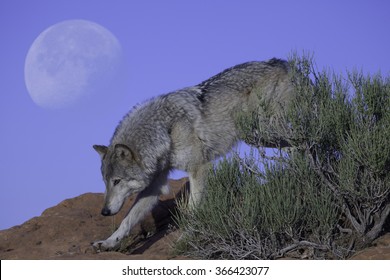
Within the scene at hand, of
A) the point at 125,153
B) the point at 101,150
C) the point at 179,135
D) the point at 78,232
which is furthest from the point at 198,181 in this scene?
the point at 78,232

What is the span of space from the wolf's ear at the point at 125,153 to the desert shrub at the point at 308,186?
114 cm

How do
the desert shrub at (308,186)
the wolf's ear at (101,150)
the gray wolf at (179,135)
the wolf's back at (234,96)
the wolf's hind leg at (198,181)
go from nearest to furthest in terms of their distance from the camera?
1. the desert shrub at (308,186)
2. the wolf's hind leg at (198,181)
3. the gray wolf at (179,135)
4. the wolf's ear at (101,150)
5. the wolf's back at (234,96)

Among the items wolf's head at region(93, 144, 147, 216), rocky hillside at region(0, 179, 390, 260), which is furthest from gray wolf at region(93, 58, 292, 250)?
rocky hillside at region(0, 179, 390, 260)

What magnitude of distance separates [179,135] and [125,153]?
820mm

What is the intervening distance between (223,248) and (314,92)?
2.57 metres

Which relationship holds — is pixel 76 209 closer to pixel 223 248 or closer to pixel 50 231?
pixel 50 231

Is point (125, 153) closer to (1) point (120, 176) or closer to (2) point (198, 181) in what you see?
(1) point (120, 176)

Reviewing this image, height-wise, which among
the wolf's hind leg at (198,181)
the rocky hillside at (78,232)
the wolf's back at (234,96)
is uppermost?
the wolf's back at (234,96)

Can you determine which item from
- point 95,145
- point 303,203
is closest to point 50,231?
point 95,145

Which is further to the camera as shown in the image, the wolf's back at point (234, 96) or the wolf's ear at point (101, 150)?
the wolf's back at point (234, 96)

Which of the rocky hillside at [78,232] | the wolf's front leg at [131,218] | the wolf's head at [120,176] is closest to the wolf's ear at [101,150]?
Answer: the wolf's head at [120,176]

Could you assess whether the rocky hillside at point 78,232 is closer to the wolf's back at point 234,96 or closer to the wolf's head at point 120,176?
the wolf's head at point 120,176

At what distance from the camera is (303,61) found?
8.02m

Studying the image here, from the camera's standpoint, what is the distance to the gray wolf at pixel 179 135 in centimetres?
788
